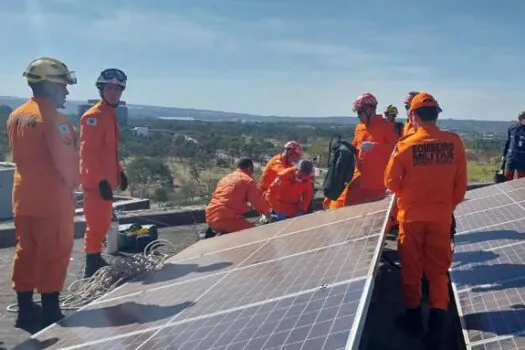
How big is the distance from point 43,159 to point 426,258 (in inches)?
126

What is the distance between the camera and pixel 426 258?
18.1ft

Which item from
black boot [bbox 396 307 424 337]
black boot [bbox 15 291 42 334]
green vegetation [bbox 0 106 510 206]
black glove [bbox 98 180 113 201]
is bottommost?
green vegetation [bbox 0 106 510 206]

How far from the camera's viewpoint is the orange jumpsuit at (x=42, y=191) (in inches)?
232

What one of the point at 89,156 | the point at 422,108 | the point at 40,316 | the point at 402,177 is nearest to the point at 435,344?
the point at 402,177

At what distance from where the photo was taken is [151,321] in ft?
15.0

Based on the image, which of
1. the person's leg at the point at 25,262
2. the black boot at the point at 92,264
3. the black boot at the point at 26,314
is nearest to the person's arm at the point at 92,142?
the black boot at the point at 92,264

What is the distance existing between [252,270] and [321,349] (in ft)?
7.19

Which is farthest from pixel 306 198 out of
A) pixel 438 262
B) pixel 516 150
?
pixel 438 262

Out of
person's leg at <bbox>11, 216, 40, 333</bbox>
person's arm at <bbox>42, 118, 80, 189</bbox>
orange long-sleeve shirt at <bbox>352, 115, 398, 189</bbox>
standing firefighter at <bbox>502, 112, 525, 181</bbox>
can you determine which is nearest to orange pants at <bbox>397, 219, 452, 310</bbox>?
person's arm at <bbox>42, 118, 80, 189</bbox>

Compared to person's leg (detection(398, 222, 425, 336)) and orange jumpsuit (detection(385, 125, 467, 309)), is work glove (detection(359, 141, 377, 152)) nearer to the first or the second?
orange jumpsuit (detection(385, 125, 467, 309))

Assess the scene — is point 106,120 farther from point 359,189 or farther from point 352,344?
point 352,344

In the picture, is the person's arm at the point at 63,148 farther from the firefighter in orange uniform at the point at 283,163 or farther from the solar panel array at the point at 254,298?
the firefighter in orange uniform at the point at 283,163

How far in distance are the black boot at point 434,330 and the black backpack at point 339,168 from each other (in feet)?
11.7

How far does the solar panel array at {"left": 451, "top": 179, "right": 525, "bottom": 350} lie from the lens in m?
4.16
